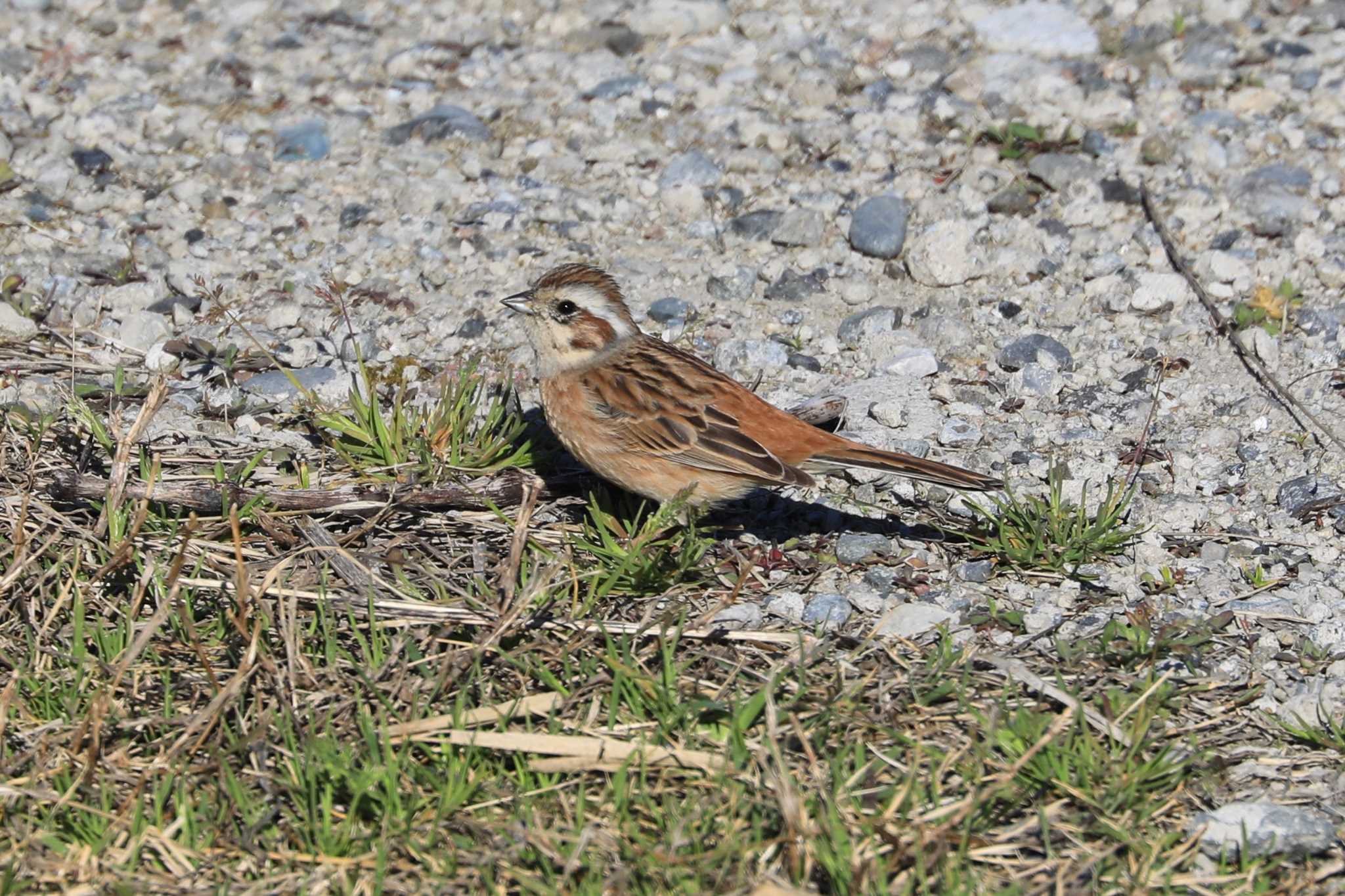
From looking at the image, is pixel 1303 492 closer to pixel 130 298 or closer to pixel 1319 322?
pixel 1319 322

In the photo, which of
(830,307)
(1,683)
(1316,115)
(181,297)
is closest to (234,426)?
(181,297)

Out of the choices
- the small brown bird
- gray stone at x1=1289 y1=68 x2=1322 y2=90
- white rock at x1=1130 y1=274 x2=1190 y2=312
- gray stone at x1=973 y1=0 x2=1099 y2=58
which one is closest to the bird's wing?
the small brown bird

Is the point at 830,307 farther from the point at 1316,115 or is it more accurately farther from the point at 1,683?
the point at 1,683

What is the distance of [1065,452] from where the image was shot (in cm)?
622

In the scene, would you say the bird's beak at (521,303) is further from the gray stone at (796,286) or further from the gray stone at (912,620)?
the gray stone at (912,620)

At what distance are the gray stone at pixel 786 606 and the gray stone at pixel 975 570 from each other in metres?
0.60

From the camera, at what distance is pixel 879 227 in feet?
24.5

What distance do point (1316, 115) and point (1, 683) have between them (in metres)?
6.96

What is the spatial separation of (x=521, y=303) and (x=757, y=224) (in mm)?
1786

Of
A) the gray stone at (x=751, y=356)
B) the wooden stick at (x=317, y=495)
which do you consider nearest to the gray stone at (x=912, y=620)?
the wooden stick at (x=317, y=495)

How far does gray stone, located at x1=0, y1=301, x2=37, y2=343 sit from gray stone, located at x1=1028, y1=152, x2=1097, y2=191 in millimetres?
4825

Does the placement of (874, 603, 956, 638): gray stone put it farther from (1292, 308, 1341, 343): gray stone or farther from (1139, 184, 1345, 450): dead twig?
(1292, 308, 1341, 343): gray stone

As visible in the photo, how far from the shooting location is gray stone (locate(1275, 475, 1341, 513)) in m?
5.81

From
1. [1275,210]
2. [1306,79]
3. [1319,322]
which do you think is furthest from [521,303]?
[1306,79]
